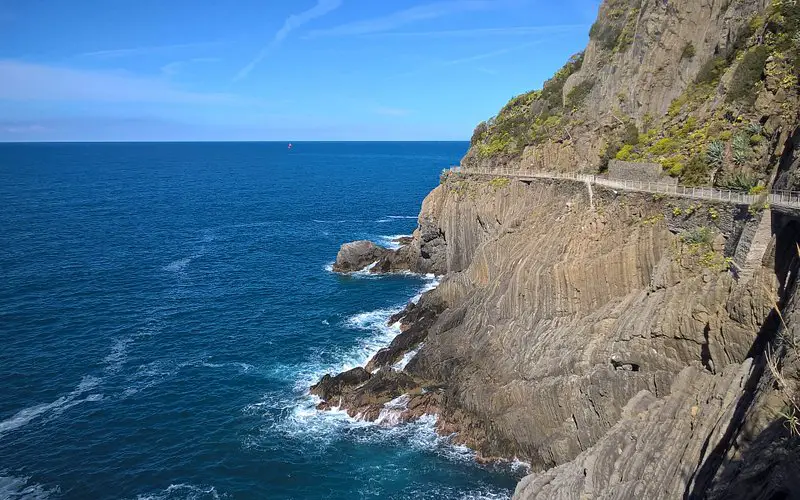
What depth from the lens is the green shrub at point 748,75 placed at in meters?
41.6

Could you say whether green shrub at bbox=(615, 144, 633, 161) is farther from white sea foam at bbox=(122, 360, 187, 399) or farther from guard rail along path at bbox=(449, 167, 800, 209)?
white sea foam at bbox=(122, 360, 187, 399)

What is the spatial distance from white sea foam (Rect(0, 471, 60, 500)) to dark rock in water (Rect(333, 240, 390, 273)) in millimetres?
48696

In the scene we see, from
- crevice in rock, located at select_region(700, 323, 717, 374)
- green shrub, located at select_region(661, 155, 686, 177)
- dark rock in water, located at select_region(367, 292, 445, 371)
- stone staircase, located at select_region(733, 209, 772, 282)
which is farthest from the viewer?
dark rock in water, located at select_region(367, 292, 445, 371)

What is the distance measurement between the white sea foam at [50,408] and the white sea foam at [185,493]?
555 inches

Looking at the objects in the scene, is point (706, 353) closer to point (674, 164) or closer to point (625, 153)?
point (674, 164)

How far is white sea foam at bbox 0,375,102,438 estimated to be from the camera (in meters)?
43.8

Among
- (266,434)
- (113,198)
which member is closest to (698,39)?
(266,434)

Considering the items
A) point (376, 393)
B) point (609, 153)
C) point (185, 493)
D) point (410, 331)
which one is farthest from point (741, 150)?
point (185, 493)

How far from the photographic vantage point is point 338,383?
47.3 m

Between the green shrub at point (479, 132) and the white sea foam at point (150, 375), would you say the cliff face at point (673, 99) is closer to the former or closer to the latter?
the green shrub at point (479, 132)

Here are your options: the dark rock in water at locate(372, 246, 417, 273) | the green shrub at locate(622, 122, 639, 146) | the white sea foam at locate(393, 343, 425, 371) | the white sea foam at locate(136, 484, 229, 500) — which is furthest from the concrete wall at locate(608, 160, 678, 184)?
the dark rock in water at locate(372, 246, 417, 273)

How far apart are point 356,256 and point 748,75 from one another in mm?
53297

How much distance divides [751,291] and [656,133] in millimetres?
26777

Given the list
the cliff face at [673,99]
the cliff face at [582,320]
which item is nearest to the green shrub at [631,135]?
the cliff face at [673,99]
